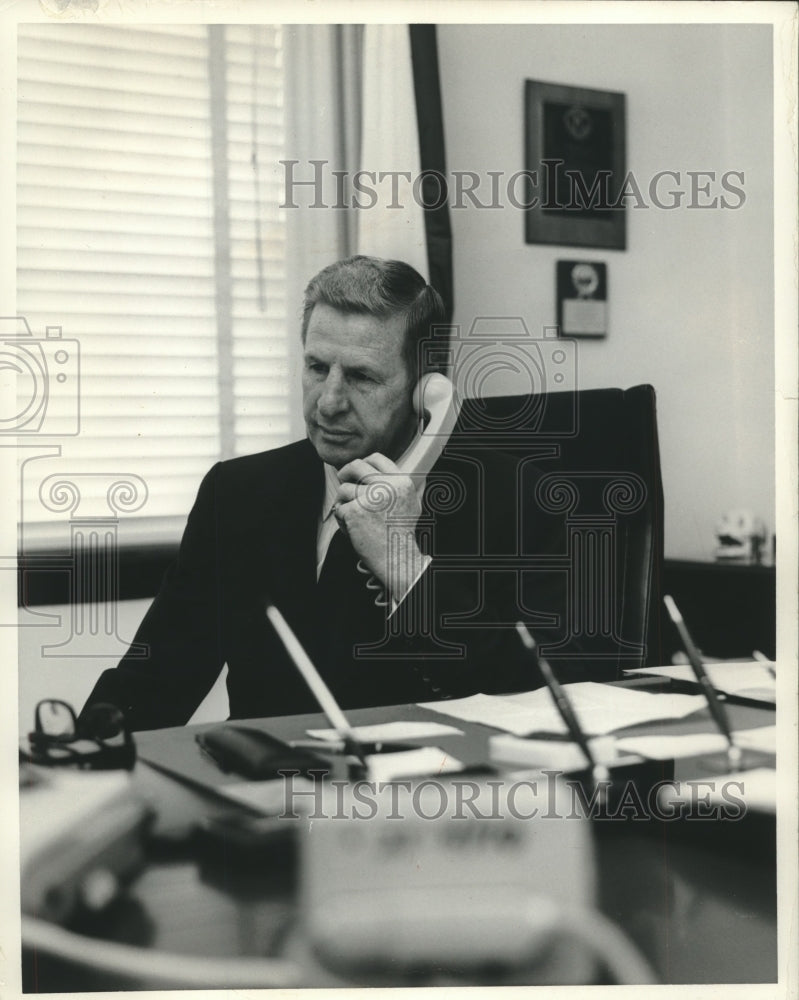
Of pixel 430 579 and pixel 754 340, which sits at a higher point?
pixel 754 340

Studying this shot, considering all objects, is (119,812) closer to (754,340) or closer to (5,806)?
(5,806)

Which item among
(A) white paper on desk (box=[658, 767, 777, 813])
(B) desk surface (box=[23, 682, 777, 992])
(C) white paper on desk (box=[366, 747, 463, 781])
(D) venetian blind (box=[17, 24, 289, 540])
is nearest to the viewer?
(B) desk surface (box=[23, 682, 777, 992])

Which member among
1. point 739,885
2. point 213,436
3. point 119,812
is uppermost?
point 213,436

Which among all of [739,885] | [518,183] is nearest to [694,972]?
[739,885]

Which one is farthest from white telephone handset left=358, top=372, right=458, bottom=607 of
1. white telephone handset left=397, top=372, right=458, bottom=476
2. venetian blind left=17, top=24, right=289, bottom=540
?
venetian blind left=17, top=24, right=289, bottom=540

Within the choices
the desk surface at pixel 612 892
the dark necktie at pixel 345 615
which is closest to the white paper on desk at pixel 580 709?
the desk surface at pixel 612 892

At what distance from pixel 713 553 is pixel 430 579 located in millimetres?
392

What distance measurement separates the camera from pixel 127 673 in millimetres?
1210

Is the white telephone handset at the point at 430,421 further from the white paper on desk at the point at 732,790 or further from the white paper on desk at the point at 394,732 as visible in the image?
the white paper on desk at the point at 732,790

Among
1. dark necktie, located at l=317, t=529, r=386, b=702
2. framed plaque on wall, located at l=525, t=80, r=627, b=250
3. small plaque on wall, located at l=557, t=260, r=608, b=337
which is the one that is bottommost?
dark necktie, located at l=317, t=529, r=386, b=702

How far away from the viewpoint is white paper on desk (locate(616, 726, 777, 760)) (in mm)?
1055

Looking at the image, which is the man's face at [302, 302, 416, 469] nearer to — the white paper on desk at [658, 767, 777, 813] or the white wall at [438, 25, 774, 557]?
the white wall at [438, 25, 774, 557]

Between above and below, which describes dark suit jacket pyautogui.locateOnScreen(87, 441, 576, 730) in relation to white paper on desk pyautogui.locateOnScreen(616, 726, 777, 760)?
above

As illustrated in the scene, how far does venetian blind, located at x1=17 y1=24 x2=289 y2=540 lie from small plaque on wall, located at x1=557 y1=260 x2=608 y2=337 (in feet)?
1.25
